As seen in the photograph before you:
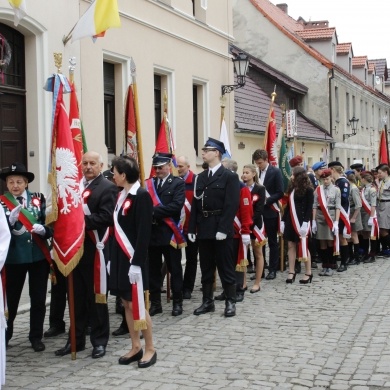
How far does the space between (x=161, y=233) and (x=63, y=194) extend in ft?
6.73

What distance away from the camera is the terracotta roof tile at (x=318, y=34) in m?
37.2

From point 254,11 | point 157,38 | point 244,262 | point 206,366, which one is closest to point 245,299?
point 244,262

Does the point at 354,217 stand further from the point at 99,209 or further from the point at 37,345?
the point at 37,345

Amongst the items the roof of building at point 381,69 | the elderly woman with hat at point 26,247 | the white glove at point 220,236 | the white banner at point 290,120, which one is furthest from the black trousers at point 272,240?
the roof of building at point 381,69

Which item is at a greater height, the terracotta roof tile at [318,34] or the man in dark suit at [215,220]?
the terracotta roof tile at [318,34]

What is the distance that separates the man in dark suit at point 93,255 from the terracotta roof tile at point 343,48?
35.1m

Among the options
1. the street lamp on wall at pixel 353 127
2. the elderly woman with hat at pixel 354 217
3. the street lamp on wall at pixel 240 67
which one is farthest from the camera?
the street lamp on wall at pixel 353 127

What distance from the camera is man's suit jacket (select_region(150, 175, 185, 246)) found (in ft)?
28.8

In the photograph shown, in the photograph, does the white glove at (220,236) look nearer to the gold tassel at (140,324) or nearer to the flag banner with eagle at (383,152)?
the gold tassel at (140,324)

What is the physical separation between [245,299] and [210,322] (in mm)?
1605

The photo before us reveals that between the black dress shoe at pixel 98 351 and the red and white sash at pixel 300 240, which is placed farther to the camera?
the red and white sash at pixel 300 240

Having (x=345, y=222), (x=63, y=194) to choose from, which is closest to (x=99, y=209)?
(x=63, y=194)

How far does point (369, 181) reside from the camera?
14844 millimetres

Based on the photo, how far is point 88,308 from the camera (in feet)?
23.7
